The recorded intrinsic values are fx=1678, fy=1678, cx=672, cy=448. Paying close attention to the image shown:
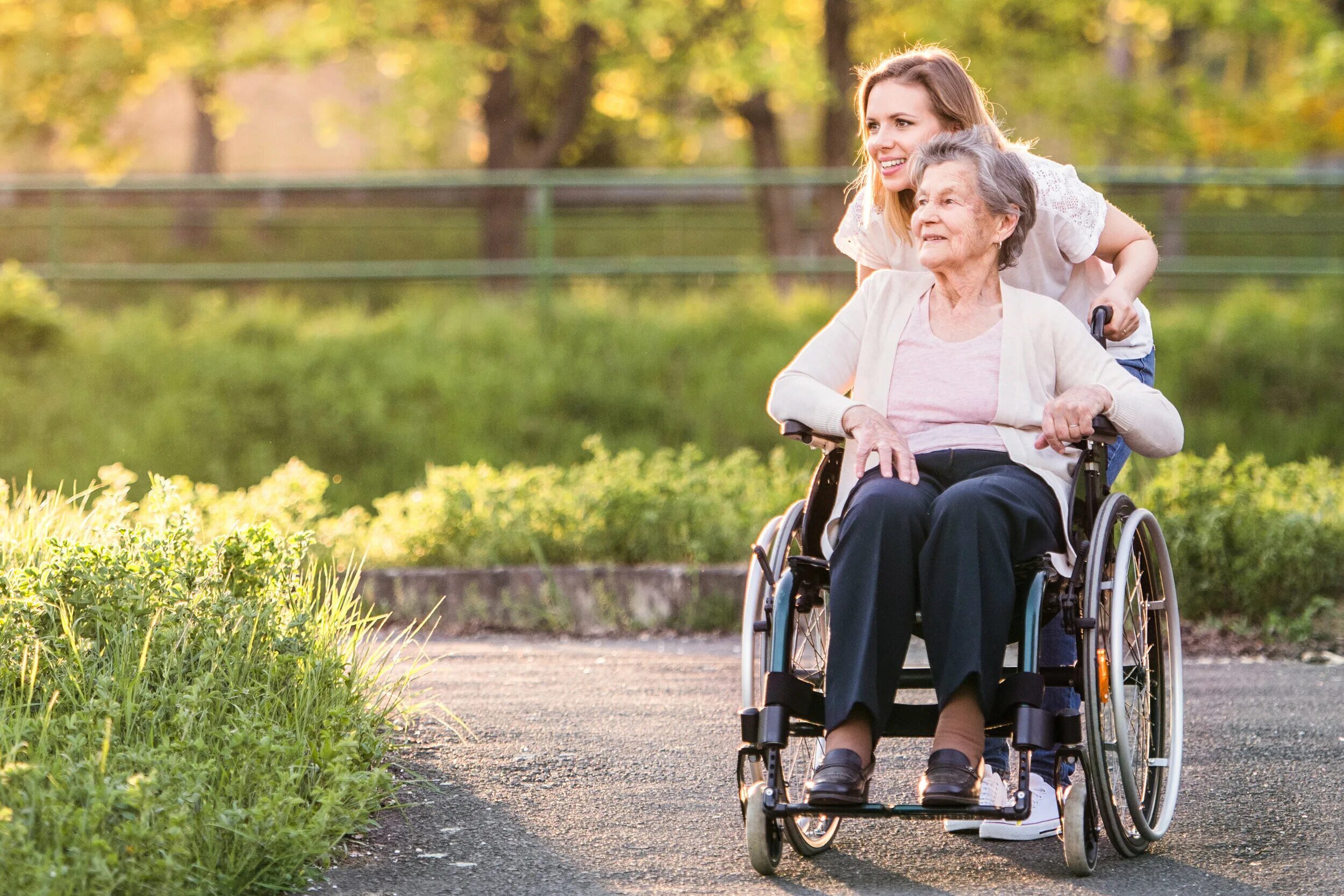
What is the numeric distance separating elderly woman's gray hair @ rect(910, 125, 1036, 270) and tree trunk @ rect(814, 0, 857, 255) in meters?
11.2

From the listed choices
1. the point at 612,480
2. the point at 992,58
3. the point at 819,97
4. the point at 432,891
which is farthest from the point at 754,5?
the point at 432,891

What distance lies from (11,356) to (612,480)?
6.55m

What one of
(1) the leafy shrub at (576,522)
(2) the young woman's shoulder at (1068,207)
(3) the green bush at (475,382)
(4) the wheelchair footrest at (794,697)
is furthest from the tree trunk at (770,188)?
(4) the wheelchair footrest at (794,697)

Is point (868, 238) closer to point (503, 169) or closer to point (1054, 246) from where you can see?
point (1054, 246)

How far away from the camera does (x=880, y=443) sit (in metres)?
3.54

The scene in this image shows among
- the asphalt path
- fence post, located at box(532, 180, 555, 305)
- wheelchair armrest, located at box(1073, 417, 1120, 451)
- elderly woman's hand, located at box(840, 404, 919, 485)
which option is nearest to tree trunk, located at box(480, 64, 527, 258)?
fence post, located at box(532, 180, 555, 305)

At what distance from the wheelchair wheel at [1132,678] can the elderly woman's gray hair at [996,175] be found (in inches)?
25.0

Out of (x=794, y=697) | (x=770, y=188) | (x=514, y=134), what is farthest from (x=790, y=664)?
(x=514, y=134)

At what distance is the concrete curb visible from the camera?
6852 mm

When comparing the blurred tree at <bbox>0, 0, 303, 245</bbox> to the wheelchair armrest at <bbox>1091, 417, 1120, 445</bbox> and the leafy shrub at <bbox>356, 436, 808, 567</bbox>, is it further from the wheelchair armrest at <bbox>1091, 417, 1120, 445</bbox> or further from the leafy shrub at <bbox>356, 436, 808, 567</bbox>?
the wheelchair armrest at <bbox>1091, 417, 1120, 445</bbox>

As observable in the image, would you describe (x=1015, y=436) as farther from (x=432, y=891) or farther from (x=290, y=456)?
(x=290, y=456)

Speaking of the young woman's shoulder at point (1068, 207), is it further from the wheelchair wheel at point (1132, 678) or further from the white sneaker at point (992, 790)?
the white sneaker at point (992, 790)

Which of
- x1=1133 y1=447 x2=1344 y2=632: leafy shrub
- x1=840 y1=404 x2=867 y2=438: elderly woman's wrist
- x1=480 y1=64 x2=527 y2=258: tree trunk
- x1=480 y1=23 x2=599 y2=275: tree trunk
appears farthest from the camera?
x1=480 y1=23 x2=599 y2=275: tree trunk

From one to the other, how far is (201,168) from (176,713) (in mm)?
23685
